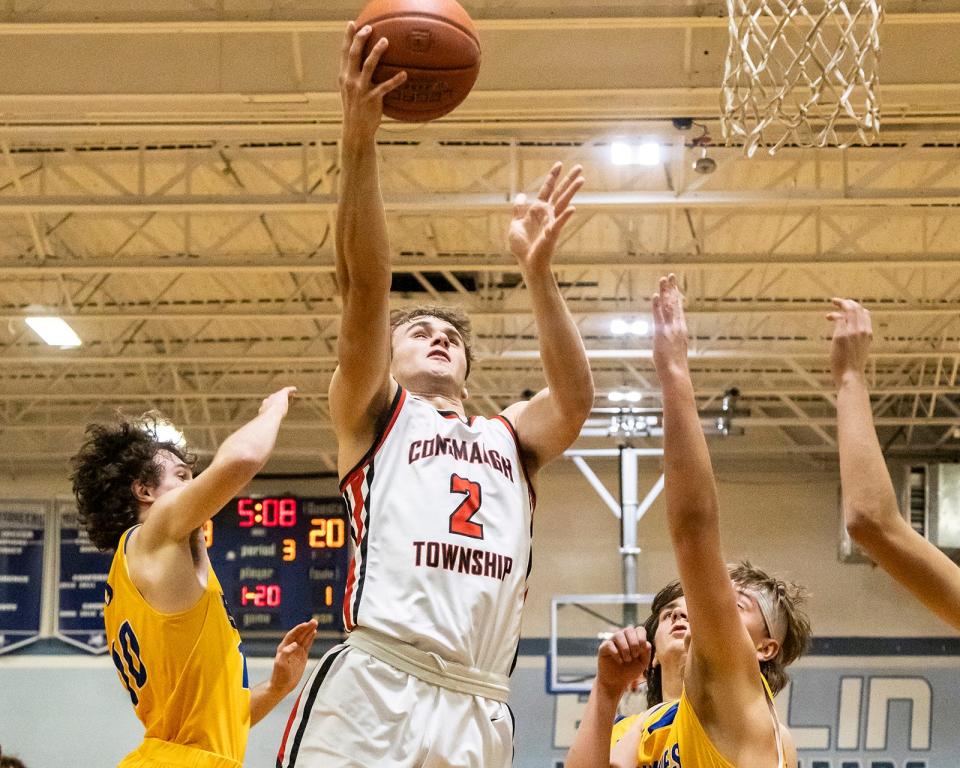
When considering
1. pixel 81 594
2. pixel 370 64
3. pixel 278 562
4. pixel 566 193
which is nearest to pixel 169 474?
pixel 566 193

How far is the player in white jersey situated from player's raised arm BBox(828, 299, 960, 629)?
32.5 inches

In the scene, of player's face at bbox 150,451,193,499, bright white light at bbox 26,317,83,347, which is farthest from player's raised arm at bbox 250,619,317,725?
bright white light at bbox 26,317,83,347

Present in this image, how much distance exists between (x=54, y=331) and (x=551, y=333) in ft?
33.6

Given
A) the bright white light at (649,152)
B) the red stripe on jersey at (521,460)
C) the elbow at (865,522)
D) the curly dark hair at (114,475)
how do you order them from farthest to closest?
the bright white light at (649,152) < the curly dark hair at (114,475) < the red stripe on jersey at (521,460) < the elbow at (865,522)

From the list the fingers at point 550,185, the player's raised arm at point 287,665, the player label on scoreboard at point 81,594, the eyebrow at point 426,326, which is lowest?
the player label on scoreboard at point 81,594

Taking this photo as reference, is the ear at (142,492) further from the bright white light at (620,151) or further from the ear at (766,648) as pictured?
the bright white light at (620,151)

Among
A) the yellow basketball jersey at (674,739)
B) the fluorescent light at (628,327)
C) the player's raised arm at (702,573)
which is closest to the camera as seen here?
the player's raised arm at (702,573)

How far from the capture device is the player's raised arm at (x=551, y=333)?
304cm

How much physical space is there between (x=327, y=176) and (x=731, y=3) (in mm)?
5417

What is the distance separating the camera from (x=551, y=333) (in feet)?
10.00

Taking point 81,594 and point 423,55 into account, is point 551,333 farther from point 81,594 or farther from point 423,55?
point 81,594

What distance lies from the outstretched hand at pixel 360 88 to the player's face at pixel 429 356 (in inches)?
27.2

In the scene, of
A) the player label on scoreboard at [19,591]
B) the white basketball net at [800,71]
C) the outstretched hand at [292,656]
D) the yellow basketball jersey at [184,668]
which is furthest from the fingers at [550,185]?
the player label on scoreboard at [19,591]

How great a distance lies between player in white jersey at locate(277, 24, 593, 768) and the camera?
2.73m
